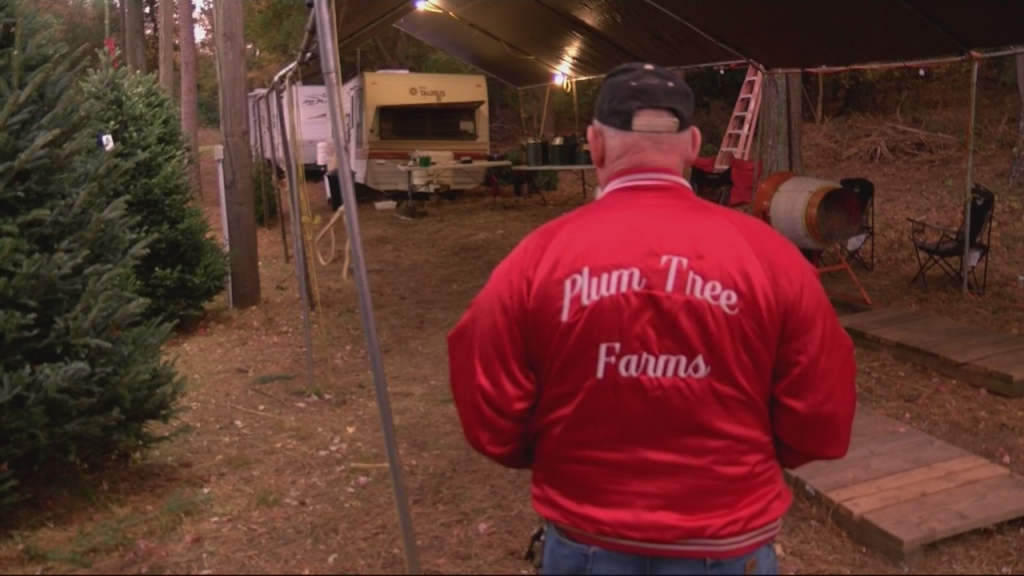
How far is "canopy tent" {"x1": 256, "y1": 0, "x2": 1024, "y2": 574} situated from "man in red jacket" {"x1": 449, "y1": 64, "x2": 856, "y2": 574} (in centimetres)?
119

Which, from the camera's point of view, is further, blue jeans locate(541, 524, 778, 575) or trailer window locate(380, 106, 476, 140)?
trailer window locate(380, 106, 476, 140)

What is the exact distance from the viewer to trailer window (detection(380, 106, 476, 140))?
15.5 meters

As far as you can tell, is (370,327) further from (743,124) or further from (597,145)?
(743,124)

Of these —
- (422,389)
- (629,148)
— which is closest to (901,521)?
(629,148)

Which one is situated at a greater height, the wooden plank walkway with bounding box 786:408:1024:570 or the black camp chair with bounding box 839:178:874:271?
the black camp chair with bounding box 839:178:874:271

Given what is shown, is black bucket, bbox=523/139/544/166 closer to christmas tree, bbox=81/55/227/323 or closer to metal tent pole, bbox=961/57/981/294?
christmas tree, bbox=81/55/227/323

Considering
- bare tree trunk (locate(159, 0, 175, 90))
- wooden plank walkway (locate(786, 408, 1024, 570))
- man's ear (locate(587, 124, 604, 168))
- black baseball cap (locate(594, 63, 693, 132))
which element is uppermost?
bare tree trunk (locate(159, 0, 175, 90))

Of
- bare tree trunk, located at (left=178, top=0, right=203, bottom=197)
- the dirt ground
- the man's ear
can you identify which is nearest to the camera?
the man's ear

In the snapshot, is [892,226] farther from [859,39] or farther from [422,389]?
[422,389]

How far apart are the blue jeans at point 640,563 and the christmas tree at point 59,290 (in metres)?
2.78

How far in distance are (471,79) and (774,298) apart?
14.7 m

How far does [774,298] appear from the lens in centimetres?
175

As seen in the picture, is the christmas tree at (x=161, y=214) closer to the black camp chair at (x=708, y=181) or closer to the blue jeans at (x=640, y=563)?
the black camp chair at (x=708, y=181)

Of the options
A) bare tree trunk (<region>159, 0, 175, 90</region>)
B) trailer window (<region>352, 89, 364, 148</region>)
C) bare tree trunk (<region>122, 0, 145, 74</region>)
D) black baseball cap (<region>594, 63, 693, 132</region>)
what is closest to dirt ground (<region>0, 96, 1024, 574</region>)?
black baseball cap (<region>594, 63, 693, 132</region>)
